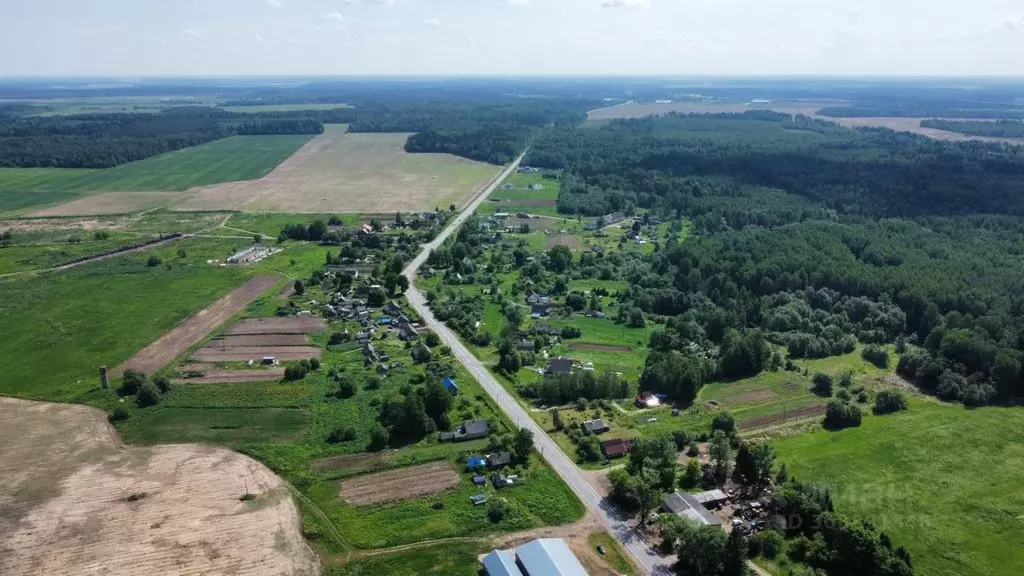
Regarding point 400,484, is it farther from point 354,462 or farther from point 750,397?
point 750,397

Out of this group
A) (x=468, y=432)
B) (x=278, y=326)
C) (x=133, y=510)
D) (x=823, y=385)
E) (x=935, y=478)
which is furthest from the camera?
(x=278, y=326)

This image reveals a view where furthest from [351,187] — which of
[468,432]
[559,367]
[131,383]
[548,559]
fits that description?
[548,559]

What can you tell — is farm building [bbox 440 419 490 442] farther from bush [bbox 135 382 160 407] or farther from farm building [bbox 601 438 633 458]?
bush [bbox 135 382 160 407]

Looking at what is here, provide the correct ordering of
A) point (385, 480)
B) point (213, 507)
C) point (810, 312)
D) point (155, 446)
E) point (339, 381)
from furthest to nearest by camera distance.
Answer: point (810, 312) → point (339, 381) → point (155, 446) → point (385, 480) → point (213, 507)

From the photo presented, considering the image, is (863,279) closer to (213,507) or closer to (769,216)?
(769,216)

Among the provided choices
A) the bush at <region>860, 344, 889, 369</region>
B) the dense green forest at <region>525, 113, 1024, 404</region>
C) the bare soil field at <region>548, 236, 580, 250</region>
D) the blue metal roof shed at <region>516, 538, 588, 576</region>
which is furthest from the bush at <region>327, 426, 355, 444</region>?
the bare soil field at <region>548, 236, 580, 250</region>

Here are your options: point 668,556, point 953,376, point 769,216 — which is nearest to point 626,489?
point 668,556

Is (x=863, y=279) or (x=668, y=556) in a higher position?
(x=863, y=279)
